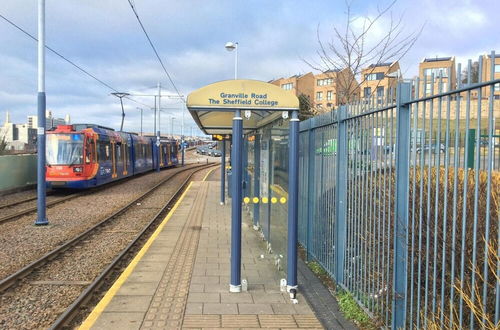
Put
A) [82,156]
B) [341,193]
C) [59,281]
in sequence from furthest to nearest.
Answer: [82,156] → [59,281] → [341,193]

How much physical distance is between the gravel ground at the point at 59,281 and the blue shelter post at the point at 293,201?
2710 millimetres

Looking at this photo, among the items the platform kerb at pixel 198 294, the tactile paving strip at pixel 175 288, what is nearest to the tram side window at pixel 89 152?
the tactile paving strip at pixel 175 288

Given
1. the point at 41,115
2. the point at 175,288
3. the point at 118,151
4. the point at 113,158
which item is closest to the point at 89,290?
the point at 175,288

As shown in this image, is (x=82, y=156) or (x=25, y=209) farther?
(x=82, y=156)

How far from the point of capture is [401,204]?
359 cm

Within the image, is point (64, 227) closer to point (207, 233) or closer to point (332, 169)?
point (207, 233)

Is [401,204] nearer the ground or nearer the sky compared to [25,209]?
nearer the sky

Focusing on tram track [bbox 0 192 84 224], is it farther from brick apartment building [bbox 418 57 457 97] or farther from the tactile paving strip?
brick apartment building [bbox 418 57 457 97]

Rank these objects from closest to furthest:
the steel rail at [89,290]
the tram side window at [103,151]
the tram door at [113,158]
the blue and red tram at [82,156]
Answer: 1. the steel rail at [89,290]
2. the blue and red tram at [82,156]
3. the tram side window at [103,151]
4. the tram door at [113,158]

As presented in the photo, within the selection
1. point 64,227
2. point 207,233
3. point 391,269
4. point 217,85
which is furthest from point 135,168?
point 391,269

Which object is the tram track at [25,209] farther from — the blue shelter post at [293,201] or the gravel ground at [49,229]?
the blue shelter post at [293,201]

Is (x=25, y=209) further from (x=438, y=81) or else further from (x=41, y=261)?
(x=438, y=81)

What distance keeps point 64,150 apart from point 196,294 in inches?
543

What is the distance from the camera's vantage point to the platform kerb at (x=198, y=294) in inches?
173
